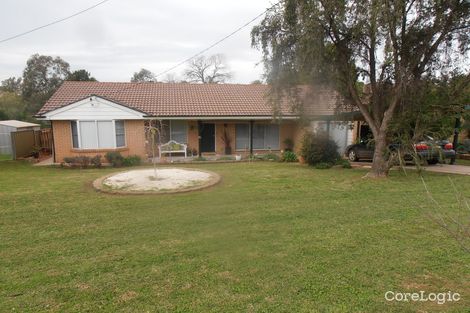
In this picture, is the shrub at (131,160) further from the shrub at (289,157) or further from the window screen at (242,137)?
the shrub at (289,157)

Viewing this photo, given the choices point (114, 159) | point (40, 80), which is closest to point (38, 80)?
point (40, 80)

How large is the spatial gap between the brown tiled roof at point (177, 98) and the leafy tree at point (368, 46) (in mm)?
3660

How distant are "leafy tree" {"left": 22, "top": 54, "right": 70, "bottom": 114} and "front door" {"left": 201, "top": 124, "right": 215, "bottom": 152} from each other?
31.4 metres

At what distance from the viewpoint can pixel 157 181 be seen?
10.1 metres

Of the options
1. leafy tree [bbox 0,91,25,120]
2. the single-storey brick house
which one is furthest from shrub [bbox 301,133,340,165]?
leafy tree [bbox 0,91,25,120]

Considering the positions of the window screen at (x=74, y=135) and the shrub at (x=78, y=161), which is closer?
the shrub at (x=78, y=161)

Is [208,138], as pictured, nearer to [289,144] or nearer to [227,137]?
[227,137]

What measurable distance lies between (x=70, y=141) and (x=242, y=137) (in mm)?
9409

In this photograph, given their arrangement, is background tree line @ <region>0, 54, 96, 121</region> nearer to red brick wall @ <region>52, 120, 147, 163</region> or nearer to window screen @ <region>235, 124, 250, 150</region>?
red brick wall @ <region>52, 120, 147, 163</region>

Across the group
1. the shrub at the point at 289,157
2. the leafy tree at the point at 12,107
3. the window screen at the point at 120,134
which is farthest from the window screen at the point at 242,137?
the leafy tree at the point at 12,107

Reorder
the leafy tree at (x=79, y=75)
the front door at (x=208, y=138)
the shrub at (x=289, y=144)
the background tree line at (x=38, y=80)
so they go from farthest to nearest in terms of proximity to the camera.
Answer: the background tree line at (x=38, y=80)
the leafy tree at (x=79, y=75)
the shrub at (x=289, y=144)
the front door at (x=208, y=138)

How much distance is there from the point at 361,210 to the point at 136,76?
165 ft

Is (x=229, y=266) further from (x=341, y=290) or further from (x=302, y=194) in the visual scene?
(x=302, y=194)
